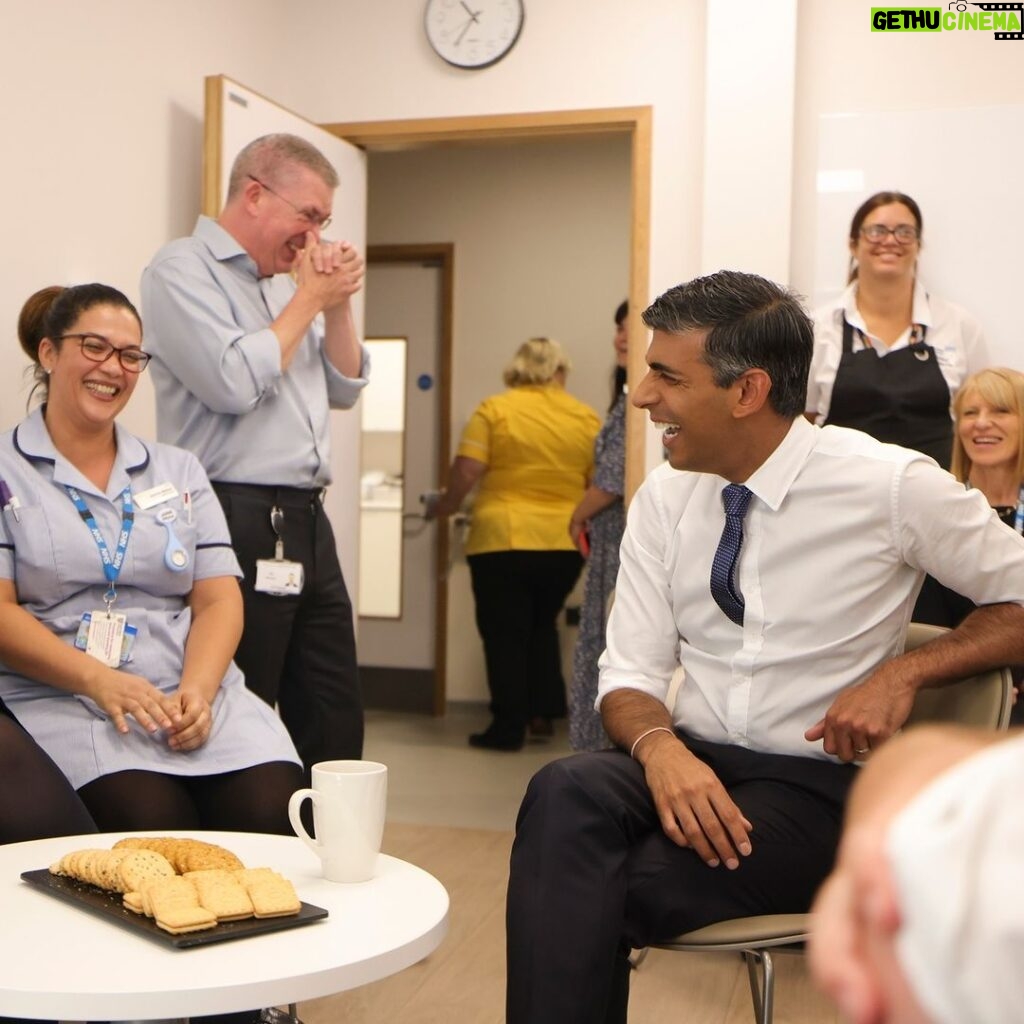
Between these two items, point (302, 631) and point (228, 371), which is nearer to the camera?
point (228, 371)

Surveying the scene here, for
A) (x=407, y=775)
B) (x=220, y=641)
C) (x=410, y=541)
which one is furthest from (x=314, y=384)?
(x=410, y=541)

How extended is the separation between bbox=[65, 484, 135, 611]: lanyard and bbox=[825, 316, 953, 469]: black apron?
201cm

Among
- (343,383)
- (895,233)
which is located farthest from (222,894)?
(895,233)

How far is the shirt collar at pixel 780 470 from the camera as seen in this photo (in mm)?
1925

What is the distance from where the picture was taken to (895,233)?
141 inches

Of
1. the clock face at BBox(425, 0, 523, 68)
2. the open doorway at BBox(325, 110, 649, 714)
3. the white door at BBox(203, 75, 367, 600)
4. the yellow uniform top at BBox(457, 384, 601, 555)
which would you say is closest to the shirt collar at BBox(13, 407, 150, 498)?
the white door at BBox(203, 75, 367, 600)

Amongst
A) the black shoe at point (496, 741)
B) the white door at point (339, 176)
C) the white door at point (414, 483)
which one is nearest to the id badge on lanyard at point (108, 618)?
the white door at point (339, 176)

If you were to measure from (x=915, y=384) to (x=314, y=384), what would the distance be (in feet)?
5.38

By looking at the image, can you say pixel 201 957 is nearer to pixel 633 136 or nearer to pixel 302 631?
pixel 302 631

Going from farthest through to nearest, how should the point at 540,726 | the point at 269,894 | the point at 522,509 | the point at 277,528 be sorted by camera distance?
the point at 540,726
the point at 522,509
the point at 277,528
the point at 269,894

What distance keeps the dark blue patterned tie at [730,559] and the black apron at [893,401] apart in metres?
1.65

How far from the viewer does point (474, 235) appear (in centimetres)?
611

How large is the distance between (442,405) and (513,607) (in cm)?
121

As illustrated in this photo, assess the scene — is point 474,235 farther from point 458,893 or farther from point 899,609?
point 899,609
